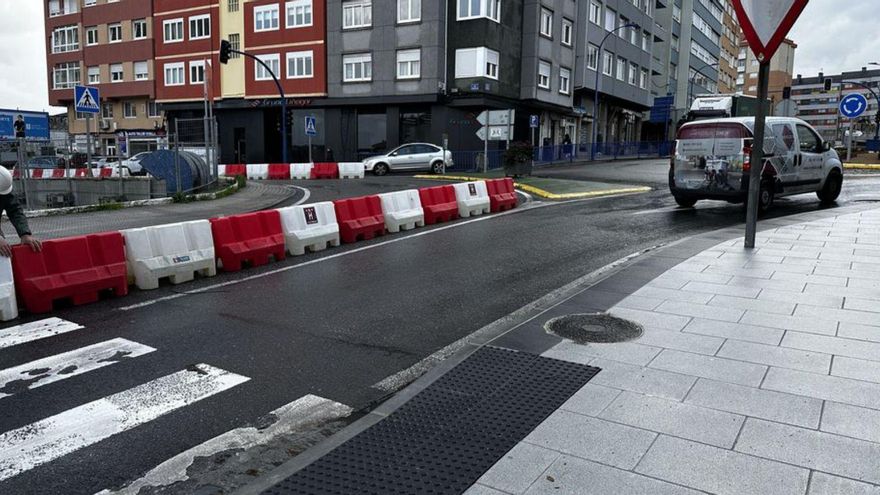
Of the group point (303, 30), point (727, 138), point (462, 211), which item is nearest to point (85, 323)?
point (462, 211)

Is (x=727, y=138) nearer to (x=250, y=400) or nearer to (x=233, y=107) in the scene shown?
(x=250, y=400)

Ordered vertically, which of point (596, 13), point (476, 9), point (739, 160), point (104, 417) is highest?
point (596, 13)

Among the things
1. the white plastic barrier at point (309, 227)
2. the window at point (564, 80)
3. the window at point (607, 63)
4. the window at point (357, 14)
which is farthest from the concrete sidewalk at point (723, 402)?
the window at point (607, 63)

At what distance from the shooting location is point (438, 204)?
13.7 metres

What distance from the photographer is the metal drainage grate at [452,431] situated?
10.7ft

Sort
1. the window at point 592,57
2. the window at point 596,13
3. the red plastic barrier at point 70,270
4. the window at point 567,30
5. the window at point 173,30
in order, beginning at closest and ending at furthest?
the red plastic barrier at point 70,270
the window at point 567,30
the window at point 173,30
the window at point 592,57
the window at point 596,13

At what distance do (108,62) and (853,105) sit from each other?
4933cm

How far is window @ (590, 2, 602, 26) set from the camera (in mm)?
46322

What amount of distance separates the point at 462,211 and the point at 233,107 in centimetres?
3172

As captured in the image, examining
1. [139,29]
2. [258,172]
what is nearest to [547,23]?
[258,172]

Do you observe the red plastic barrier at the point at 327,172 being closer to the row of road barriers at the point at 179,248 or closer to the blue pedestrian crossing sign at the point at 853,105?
the row of road barriers at the point at 179,248

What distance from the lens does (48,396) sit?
4500 millimetres

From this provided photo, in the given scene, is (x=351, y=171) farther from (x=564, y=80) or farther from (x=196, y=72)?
(x=196, y=72)

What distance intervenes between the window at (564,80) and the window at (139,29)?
30.1 m
